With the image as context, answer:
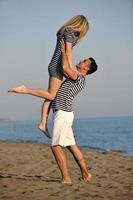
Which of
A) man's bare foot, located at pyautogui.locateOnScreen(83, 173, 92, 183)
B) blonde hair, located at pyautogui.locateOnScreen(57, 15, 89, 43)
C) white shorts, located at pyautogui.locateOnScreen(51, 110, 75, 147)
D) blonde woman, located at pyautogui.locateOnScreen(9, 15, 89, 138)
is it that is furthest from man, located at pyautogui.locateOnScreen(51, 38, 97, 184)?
man's bare foot, located at pyautogui.locateOnScreen(83, 173, 92, 183)

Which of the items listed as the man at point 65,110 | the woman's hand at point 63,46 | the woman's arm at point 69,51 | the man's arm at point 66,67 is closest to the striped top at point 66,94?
the man at point 65,110

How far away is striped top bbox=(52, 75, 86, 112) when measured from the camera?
244 inches


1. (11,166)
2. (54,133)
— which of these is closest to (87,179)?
(54,133)

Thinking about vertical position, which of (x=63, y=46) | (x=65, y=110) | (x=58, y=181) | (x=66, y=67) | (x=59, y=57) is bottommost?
(x=58, y=181)

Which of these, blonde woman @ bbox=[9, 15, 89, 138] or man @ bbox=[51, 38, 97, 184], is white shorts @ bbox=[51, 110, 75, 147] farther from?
blonde woman @ bbox=[9, 15, 89, 138]

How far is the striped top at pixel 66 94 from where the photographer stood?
6188 mm

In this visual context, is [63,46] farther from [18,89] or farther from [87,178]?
[87,178]

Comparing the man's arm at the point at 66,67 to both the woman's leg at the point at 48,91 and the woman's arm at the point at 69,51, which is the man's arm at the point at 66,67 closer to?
the woman's arm at the point at 69,51

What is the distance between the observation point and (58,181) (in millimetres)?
6793

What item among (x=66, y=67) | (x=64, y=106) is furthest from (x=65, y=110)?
(x=66, y=67)

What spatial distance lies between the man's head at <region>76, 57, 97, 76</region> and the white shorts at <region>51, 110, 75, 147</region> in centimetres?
71

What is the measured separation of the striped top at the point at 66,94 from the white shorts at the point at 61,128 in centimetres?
9

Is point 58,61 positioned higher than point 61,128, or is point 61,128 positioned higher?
point 58,61

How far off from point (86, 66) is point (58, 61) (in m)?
0.49
